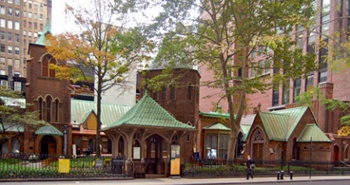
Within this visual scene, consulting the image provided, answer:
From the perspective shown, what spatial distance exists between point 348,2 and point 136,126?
41.9 metres

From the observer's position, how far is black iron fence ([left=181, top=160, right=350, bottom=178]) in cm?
2292

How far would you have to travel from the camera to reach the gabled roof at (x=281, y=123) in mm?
33250

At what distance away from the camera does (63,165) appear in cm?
1903

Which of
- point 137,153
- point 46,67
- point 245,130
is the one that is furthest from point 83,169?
point 245,130

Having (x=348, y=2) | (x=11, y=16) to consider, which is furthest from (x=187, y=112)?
(x=11, y=16)

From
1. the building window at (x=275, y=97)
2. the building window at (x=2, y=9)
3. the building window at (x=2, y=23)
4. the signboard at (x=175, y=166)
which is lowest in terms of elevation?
the signboard at (x=175, y=166)

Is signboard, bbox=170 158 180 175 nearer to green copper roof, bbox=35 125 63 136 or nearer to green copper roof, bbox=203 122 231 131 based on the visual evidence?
green copper roof, bbox=203 122 231 131

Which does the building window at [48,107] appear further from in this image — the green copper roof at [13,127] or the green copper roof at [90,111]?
the green copper roof at [90,111]

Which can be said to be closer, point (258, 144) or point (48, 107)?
point (258, 144)

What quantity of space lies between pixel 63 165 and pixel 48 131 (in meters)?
15.0

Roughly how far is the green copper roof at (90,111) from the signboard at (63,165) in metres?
19.1

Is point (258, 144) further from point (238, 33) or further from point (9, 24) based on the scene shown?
point (9, 24)

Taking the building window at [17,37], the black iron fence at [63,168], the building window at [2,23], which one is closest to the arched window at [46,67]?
the black iron fence at [63,168]

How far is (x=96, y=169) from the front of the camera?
20.0 meters
